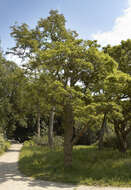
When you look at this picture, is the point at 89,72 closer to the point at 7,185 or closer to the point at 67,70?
the point at 67,70

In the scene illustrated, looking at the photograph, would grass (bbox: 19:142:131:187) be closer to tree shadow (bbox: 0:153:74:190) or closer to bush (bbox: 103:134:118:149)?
tree shadow (bbox: 0:153:74:190)

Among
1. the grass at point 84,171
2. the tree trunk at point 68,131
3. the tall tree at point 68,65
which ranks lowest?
the grass at point 84,171

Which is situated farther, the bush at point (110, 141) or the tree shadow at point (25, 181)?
the bush at point (110, 141)

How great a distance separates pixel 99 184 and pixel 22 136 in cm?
3601

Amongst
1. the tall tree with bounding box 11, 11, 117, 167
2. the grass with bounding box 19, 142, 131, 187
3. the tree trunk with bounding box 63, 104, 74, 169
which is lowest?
the grass with bounding box 19, 142, 131, 187

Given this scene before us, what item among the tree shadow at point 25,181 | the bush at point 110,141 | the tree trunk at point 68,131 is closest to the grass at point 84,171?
the tree shadow at point 25,181

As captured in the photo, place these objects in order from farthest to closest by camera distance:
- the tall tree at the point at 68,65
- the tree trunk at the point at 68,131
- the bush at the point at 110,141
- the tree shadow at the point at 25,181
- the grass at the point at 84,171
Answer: the bush at the point at 110,141 → the tree trunk at the point at 68,131 → the tall tree at the point at 68,65 → the grass at the point at 84,171 → the tree shadow at the point at 25,181

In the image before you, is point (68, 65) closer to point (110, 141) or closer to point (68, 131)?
point (68, 131)

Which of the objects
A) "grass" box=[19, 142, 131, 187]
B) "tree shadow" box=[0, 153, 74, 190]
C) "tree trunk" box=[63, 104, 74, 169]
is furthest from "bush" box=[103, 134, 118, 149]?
"tree shadow" box=[0, 153, 74, 190]

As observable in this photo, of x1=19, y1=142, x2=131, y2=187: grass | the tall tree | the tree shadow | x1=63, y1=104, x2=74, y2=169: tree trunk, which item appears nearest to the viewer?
the tree shadow

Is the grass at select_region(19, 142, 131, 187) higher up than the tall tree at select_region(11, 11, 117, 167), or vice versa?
the tall tree at select_region(11, 11, 117, 167)

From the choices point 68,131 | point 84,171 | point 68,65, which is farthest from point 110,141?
point 68,65

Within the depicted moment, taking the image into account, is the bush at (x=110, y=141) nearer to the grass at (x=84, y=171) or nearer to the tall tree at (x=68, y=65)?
the grass at (x=84, y=171)

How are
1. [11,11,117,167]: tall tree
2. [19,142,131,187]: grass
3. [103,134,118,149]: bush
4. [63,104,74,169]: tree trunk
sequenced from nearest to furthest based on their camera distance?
[19,142,131,187]: grass → [11,11,117,167]: tall tree → [63,104,74,169]: tree trunk → [103,134,118,149]: bush
